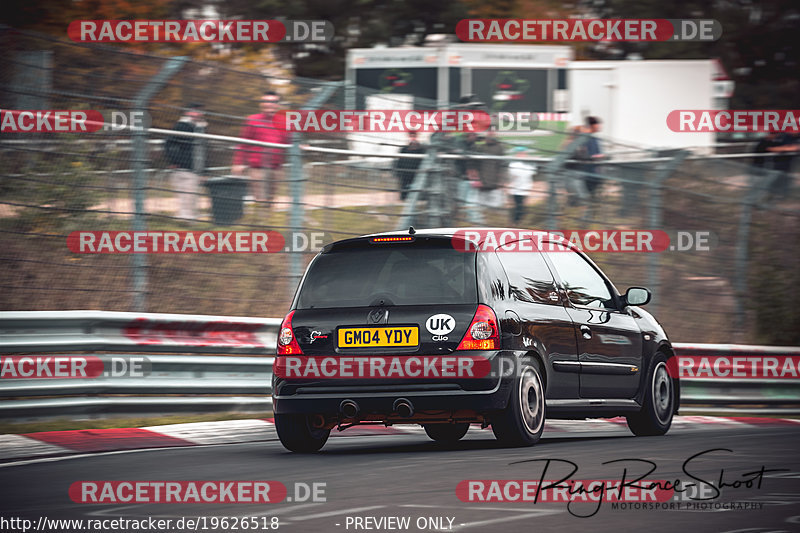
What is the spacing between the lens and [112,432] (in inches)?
420

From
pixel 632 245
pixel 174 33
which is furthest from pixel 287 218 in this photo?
pixel 174 33

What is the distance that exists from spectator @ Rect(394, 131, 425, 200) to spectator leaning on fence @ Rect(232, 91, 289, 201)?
1.54 meters

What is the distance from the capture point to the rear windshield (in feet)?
29.8

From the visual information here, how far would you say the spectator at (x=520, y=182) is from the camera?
15.2m

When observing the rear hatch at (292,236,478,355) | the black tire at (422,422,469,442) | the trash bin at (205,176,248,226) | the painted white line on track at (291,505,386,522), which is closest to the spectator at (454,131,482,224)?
the trash bin at (205,176,248,226)

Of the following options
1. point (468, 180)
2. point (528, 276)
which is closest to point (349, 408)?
point (528, 276)

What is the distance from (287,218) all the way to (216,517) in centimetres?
665

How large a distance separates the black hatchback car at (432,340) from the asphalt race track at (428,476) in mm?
272

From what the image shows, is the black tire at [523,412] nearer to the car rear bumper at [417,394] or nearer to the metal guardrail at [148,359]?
the car rear bumper at [417,394]

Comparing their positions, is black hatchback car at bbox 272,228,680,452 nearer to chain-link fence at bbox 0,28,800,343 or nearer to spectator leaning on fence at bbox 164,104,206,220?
chain-link fence at bbox 0,28,800,343
